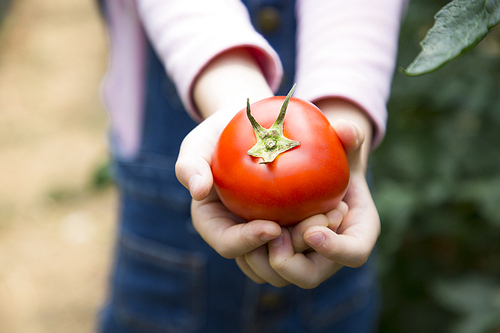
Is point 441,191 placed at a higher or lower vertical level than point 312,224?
lower

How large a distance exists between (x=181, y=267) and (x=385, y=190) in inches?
23.1

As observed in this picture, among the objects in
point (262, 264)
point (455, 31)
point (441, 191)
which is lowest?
point (441, 191)

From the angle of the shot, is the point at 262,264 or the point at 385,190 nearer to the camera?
the point at 262,264

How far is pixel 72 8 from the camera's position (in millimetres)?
4547

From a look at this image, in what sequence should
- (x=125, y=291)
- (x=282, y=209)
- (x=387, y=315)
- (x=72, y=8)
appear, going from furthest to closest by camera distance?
1. (x=72, y=8)
2. (x=387, y=315)
3. (x=125, y=291)
4. (x=282, y=209)

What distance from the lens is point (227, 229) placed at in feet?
1.82

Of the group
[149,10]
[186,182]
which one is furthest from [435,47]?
[149,10]

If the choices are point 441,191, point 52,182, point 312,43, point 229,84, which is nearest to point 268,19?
point 312,43

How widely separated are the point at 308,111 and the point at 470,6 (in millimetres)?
217

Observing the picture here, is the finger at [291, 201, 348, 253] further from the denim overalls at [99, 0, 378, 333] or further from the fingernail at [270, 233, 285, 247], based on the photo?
the denim overalls at [99, 0, 378, 333]

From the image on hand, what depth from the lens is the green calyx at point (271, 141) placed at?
51 cm

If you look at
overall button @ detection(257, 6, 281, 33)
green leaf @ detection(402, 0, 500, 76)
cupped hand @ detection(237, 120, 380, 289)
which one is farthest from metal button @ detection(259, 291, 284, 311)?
green leaf @ detection(402, 0, 500, 76)

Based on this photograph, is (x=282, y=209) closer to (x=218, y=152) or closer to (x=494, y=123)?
(x=218, y=152)

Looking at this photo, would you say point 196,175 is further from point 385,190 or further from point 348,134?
point 385,190
